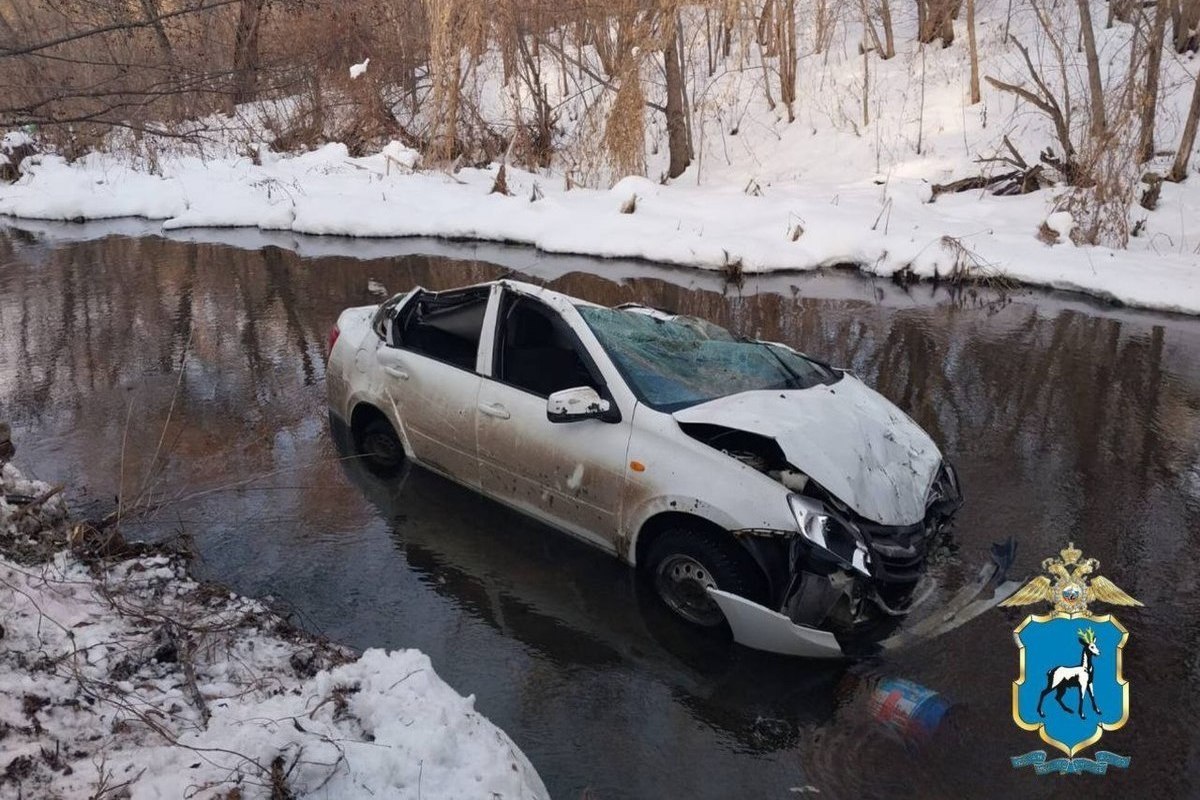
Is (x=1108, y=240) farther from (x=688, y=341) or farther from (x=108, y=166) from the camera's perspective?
(x=108, y=166)

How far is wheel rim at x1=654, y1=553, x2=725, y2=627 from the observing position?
5.03 meters

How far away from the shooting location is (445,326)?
6699mm

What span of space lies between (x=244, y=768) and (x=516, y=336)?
340cm

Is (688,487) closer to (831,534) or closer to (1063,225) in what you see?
(831,534)

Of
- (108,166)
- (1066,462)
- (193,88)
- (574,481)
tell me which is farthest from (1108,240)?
(108,166)

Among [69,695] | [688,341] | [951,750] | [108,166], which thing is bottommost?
[951,750]

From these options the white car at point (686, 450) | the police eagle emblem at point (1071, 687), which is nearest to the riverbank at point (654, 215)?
the white car at point (686, 450)

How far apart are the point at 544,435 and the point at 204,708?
8.14 ft

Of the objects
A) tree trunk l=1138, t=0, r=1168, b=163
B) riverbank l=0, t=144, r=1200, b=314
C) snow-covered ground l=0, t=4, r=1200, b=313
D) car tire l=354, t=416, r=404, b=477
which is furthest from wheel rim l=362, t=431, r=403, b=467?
tree trunk l=1138, t=0, r=1168, b=163

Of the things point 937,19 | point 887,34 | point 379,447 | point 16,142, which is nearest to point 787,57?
point 887,34

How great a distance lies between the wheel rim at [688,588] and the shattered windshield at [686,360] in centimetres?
87

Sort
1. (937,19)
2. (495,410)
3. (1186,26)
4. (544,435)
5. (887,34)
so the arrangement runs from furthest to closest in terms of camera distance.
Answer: (887,34), (937,19), (1186,26), (495,410), (544,435)

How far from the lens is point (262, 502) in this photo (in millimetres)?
6766

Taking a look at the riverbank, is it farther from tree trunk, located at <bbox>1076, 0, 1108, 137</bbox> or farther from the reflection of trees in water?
the reflection of trees in water
